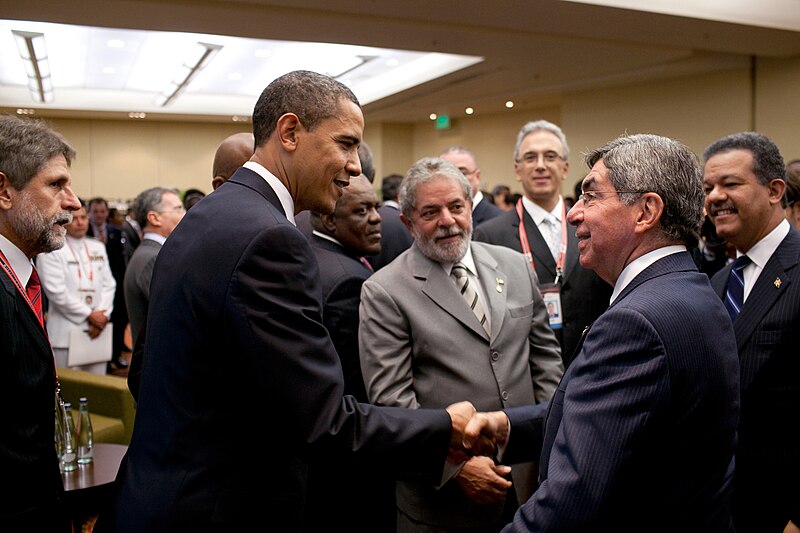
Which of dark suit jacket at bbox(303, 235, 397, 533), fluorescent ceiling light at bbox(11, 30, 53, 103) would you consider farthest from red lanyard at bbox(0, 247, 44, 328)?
fluorescent ceiling light at bbox(11, 30, 53, 103)

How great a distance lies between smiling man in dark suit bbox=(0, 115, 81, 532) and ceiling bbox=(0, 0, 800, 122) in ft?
17.2

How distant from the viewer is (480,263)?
262cm

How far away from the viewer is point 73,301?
19.2 ft

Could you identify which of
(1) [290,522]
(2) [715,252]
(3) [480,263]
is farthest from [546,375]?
(2) [715,252]

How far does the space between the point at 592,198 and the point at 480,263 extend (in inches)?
36.3

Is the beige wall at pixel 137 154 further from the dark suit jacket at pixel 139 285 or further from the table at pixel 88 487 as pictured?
the table at pixel 88 487

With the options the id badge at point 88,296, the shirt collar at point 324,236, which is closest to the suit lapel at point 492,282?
the shirt collar at point 324,236

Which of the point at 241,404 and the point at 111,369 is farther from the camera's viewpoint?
the point at 111,369

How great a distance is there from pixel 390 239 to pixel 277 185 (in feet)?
7.13

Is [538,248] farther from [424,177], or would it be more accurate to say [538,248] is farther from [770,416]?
[770,416]

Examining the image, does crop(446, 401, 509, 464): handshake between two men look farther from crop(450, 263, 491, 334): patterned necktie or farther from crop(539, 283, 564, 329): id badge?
crop(539, 283, 564, 329): id badge

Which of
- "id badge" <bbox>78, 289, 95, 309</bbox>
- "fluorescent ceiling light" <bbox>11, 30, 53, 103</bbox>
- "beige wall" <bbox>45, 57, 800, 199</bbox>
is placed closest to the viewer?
"id badge" <bbox>78, 289, 95, 309</bbox>

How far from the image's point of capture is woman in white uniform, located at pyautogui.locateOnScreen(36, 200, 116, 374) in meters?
5.82

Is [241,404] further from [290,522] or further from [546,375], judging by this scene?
[546,375]
